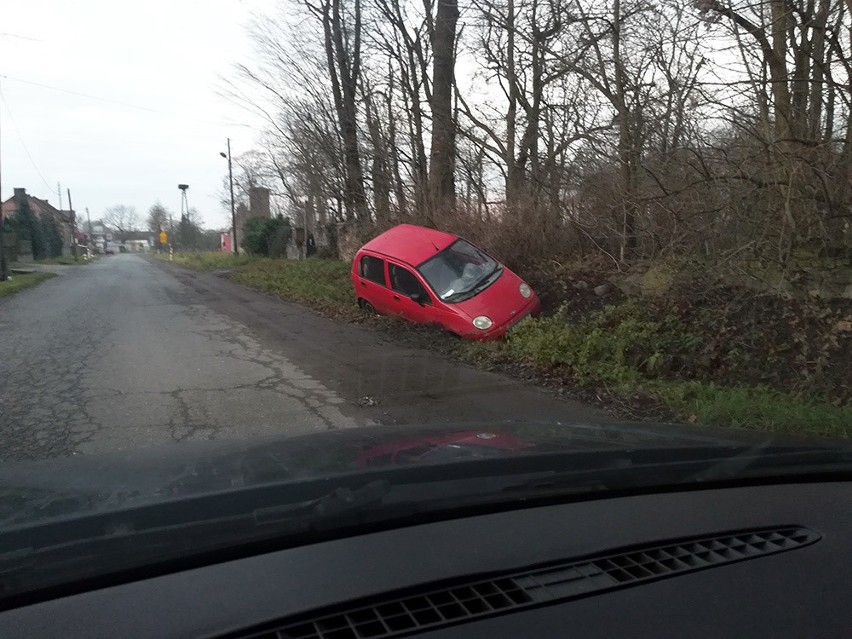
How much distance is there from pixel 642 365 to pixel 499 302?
3195mm

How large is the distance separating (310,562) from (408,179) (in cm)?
2110

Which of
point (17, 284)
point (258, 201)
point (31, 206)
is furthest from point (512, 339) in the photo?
point (31, 206)

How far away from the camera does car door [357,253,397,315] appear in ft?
46.2

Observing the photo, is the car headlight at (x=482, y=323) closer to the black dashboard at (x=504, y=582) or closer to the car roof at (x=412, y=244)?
the car roof at (x=412, y=244)

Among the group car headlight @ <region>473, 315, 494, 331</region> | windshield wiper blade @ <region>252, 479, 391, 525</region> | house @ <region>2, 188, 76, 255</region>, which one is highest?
house @ <region>2, 188, 76, 255</region>

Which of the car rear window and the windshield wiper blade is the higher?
the car rear window

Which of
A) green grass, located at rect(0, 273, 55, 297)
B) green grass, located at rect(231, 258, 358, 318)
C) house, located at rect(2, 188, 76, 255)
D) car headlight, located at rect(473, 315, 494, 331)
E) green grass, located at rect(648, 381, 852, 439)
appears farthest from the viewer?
house, located at rect(2, 188, 76, 255)

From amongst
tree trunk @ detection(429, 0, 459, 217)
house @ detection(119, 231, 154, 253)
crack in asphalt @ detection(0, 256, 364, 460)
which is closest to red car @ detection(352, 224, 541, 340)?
crack in asphalt @ detection(0, 256, 364, 460)

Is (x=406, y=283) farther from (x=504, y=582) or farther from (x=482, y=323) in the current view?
(x=504, y=582)

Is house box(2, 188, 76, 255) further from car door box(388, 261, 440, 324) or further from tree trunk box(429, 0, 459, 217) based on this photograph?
car door box(388, 261, 440, 324)

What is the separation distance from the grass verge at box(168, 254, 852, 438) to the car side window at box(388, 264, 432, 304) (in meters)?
0.63

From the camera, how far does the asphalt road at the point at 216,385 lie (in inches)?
271

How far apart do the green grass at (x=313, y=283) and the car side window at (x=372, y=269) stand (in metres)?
1.02

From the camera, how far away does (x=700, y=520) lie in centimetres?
291
